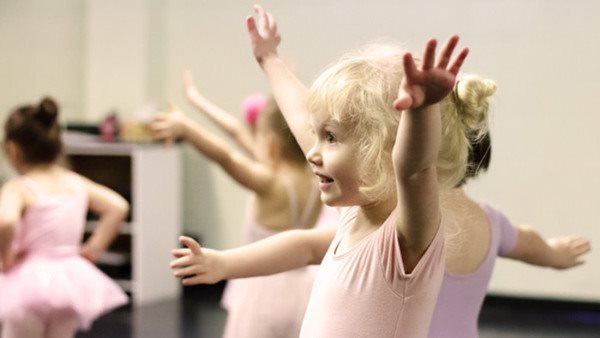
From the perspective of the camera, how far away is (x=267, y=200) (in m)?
4.00

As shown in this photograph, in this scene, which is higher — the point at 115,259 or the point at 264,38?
the point at 264,38

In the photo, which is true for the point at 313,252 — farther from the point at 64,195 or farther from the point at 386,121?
the point at 64,195

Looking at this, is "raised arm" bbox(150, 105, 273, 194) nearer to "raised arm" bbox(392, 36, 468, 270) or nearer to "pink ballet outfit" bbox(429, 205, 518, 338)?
"pink ballet outfit" bbox(429, 205, 518, 338)

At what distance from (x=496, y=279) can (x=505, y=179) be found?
614 mm

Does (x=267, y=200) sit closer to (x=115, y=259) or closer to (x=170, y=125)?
(x=170, y=125)

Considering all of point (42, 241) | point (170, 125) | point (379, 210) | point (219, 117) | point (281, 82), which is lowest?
point (42, 241)

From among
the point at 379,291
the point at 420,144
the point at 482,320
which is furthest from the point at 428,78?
the point at 482,320

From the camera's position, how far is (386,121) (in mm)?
1883

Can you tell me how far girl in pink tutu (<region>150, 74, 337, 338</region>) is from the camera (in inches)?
146

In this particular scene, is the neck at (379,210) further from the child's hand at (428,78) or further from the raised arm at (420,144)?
the child's hand at (428,78)

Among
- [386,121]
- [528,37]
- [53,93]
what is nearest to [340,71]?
[386,121]

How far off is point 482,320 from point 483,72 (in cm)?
142

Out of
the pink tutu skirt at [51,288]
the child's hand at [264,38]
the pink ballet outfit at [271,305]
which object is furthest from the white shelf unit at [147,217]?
the child's hand at [264,38]

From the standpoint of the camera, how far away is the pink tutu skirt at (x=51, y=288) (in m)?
3.88
